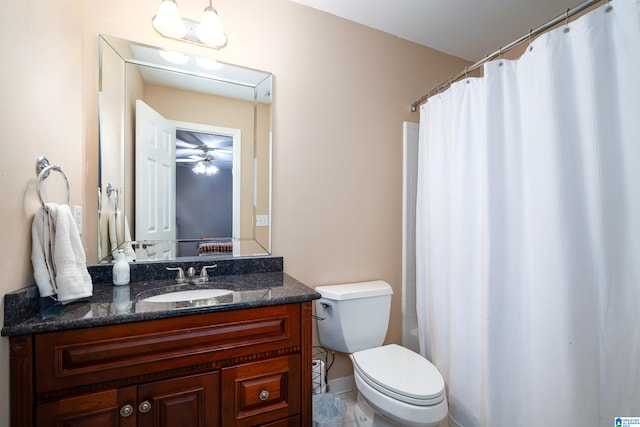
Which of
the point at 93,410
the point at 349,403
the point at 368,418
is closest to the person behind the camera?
the point at 93,410

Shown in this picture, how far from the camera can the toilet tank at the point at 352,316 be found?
1.57m

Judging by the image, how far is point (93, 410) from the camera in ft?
2.77

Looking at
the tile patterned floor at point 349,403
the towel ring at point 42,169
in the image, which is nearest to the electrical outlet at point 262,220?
the towel ring at point 42,169

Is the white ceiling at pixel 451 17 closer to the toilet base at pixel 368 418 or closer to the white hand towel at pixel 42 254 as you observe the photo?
the white hand towel at pixel 42 254

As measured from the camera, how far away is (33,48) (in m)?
0.90

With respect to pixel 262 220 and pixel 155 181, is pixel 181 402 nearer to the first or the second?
pixel 262 220

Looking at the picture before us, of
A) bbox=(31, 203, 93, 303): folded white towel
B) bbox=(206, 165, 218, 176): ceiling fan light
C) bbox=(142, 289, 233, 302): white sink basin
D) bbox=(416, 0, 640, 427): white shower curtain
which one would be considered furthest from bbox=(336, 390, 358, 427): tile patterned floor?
bbox=(206, 165, 218, 176): ceiling fan light

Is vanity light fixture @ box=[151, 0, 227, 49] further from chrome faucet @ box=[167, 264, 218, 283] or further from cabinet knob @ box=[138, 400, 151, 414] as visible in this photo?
cabinet knob @ box=[138, 400, 151, 414]

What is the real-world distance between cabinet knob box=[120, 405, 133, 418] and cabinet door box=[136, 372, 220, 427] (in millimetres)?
19

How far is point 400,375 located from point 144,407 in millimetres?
1047

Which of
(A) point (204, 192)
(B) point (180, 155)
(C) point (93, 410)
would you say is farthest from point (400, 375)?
(B) point (180, 155)

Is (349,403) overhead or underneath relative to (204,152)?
underneath

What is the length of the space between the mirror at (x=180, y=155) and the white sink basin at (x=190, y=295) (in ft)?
0.90

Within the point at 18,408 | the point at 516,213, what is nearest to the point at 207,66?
the point at 18,408
